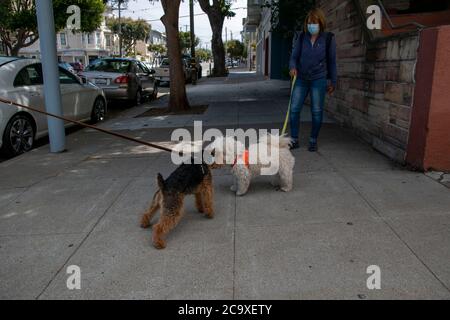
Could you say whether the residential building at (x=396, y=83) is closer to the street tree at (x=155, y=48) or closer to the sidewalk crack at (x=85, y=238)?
the sidewalk crack at (x=85, y=238)

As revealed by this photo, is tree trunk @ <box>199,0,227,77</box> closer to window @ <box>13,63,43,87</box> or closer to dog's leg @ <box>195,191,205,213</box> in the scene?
window @ <box>13,63,43,87</box>

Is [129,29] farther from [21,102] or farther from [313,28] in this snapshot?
[313,28]

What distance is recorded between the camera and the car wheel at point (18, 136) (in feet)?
21.5

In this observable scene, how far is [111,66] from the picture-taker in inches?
533

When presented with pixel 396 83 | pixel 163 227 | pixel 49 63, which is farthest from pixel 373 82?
pixel 49 63

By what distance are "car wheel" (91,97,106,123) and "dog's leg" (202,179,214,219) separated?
6.90 metres

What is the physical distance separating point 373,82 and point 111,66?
9.89 metres

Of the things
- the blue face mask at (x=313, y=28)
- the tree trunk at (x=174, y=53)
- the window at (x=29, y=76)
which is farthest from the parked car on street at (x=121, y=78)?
the blue face mask at (x=313, y=28)

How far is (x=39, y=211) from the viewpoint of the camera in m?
4.23
